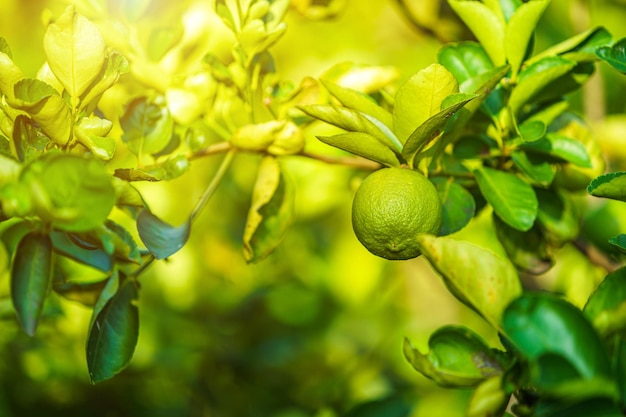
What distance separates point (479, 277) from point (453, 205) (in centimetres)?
21

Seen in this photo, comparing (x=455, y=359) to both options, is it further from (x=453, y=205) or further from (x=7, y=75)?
(x=7, y=75)

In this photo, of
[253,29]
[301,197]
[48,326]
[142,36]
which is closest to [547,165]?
[253,29]

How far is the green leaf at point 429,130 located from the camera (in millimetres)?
605

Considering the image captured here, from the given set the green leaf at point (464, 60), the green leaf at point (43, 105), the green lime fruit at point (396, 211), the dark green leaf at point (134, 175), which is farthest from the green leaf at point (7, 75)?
the green leaf at point (464, 60)

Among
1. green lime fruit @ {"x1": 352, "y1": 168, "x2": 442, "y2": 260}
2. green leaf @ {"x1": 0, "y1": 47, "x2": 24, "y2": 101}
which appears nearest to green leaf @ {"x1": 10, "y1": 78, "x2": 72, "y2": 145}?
green leaf @ {"x1": 0, "y1": 47, "x2": 24, "y2": 101}

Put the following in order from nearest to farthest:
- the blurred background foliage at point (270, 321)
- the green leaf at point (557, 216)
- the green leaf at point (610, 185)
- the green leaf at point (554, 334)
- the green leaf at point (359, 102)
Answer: the green leaf at point (554, 334)
the green leaf at point (610, 185)
the green leaf at point (359, 102)
the green leaf at point (557, 216)
the blurred background foliage at point (270, 321)

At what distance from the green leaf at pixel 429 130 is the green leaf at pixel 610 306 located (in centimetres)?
19

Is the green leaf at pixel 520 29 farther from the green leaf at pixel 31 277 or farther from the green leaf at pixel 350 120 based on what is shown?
the green leaf at pixel 31 277

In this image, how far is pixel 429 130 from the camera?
0.64 metres

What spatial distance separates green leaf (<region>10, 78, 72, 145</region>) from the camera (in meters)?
0.61

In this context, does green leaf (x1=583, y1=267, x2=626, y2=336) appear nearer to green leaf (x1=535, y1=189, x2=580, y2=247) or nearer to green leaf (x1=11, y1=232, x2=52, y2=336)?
green leaf (x1=535, y1=189, x2=580, y2=247)

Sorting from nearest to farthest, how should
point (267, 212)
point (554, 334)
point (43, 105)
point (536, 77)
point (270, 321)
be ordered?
point (554, 334)
point (43, 105)
point (536, 77)
point (267, 212)
point (270, 321)

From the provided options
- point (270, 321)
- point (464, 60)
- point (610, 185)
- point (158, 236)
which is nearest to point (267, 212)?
point (158, 236)

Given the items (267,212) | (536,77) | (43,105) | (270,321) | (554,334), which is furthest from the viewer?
(270,321)
